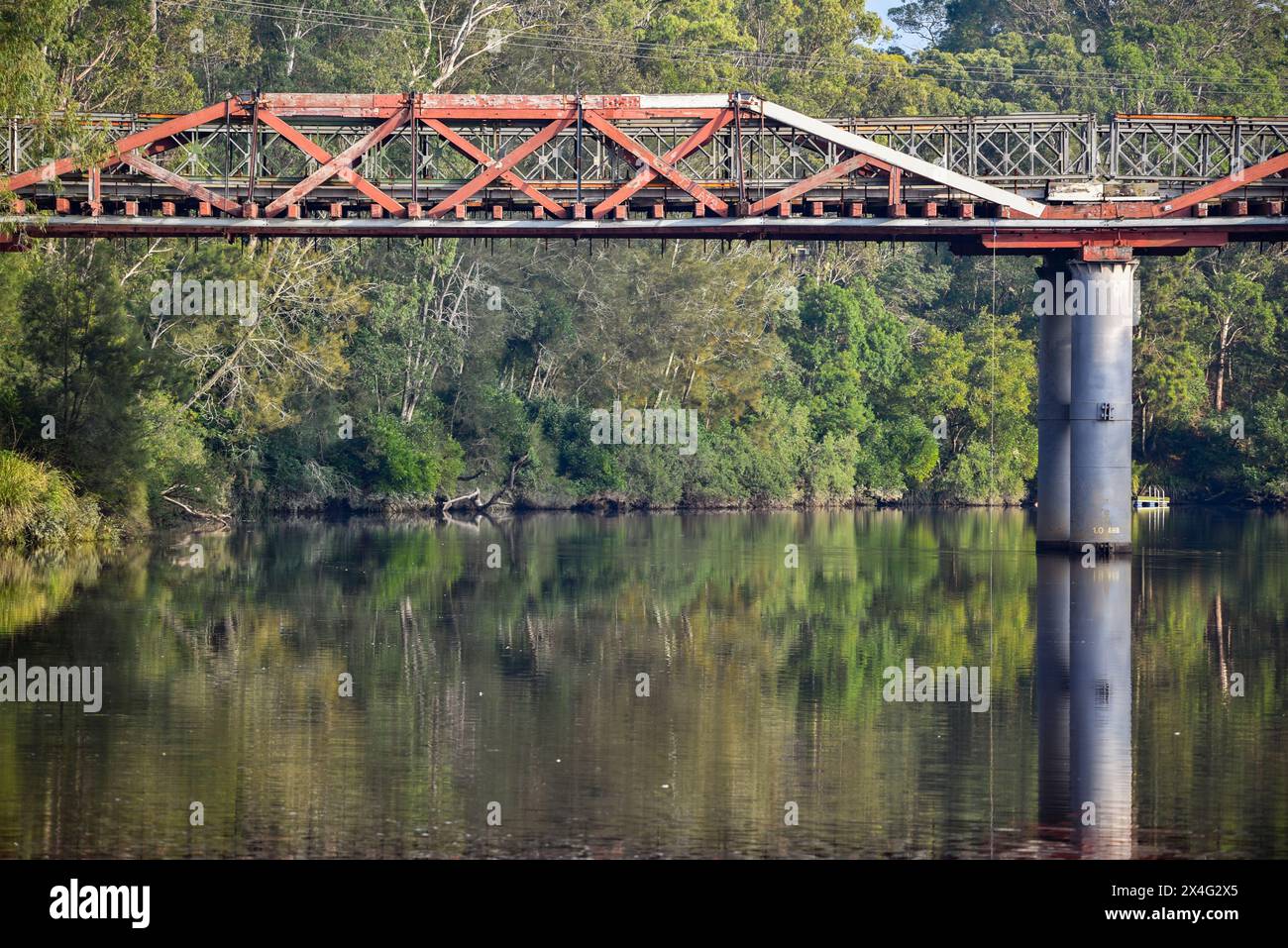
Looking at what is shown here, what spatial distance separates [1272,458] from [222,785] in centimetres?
6820

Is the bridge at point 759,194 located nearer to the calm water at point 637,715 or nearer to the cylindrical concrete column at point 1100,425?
the cylindrical concrete column at point 1100,425

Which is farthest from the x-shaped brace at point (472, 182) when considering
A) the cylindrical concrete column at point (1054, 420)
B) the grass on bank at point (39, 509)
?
the cylindrical concrete column at point (1054, 420)

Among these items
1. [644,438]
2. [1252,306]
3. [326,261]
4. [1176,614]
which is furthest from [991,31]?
[1176,614]

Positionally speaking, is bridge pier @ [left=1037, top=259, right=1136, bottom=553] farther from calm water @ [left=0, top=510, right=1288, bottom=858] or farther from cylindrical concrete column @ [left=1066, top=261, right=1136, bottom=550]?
calm water @ [left=0, top=510, right=1288, bottom=858]

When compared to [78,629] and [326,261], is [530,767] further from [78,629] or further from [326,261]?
[326,261]

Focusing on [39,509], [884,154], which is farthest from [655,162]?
[39,509]

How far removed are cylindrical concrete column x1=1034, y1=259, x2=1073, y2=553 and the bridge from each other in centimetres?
7

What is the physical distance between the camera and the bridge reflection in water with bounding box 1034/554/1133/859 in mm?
15750

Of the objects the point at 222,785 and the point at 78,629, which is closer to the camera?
the point at 222,785

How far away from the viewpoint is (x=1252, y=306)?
3268 inches

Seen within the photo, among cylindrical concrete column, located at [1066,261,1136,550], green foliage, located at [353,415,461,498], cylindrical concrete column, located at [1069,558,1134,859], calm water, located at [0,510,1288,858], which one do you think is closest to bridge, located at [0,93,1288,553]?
cylindrical concrete column, located at [1066,261,1136,550]

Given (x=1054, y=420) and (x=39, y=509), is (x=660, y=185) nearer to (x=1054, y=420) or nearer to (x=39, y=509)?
(x=1054, y=420)

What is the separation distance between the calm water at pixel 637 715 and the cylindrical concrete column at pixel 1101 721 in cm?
6

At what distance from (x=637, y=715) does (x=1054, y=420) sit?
1128 inches
